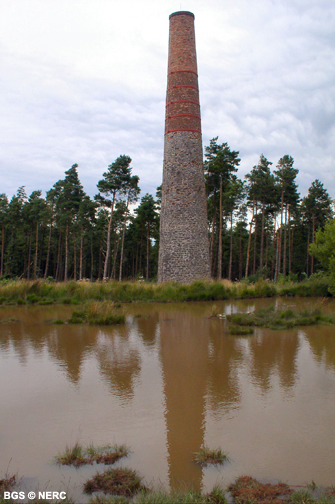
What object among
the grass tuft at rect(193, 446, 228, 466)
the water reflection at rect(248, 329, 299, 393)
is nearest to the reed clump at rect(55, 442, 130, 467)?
the grass tuft at rect(193, 446, 228, 466)

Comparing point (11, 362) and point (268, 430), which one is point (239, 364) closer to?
point (268, 430)

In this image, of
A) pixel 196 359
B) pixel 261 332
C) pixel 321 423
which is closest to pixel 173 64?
pixel 261 332

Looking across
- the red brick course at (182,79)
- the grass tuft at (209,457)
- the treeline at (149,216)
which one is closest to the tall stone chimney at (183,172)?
the red brick course at (182,79)

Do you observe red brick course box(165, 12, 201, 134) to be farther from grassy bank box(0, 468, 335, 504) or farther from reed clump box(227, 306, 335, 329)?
grassy bank box(0, 468, 335, 504)

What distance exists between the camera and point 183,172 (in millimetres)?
20266

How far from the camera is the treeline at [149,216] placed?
3328 cm

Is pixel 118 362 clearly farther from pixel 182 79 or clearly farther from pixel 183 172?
pixel 182 79

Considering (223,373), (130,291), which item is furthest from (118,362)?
(130,291)

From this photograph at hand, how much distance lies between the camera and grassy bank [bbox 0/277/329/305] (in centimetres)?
1389

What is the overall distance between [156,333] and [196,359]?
2.37 metres

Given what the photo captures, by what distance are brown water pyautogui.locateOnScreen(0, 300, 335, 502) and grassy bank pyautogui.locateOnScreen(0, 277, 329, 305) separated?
21.9ft

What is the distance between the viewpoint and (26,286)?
566 inches

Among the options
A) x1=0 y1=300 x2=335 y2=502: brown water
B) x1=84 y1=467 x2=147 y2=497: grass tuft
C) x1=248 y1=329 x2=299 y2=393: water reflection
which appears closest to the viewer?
x1=84 y1=467 x2=147 y2=497: grass tuft

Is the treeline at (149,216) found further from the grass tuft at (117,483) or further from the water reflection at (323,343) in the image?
the grass tuft at (117,483)
